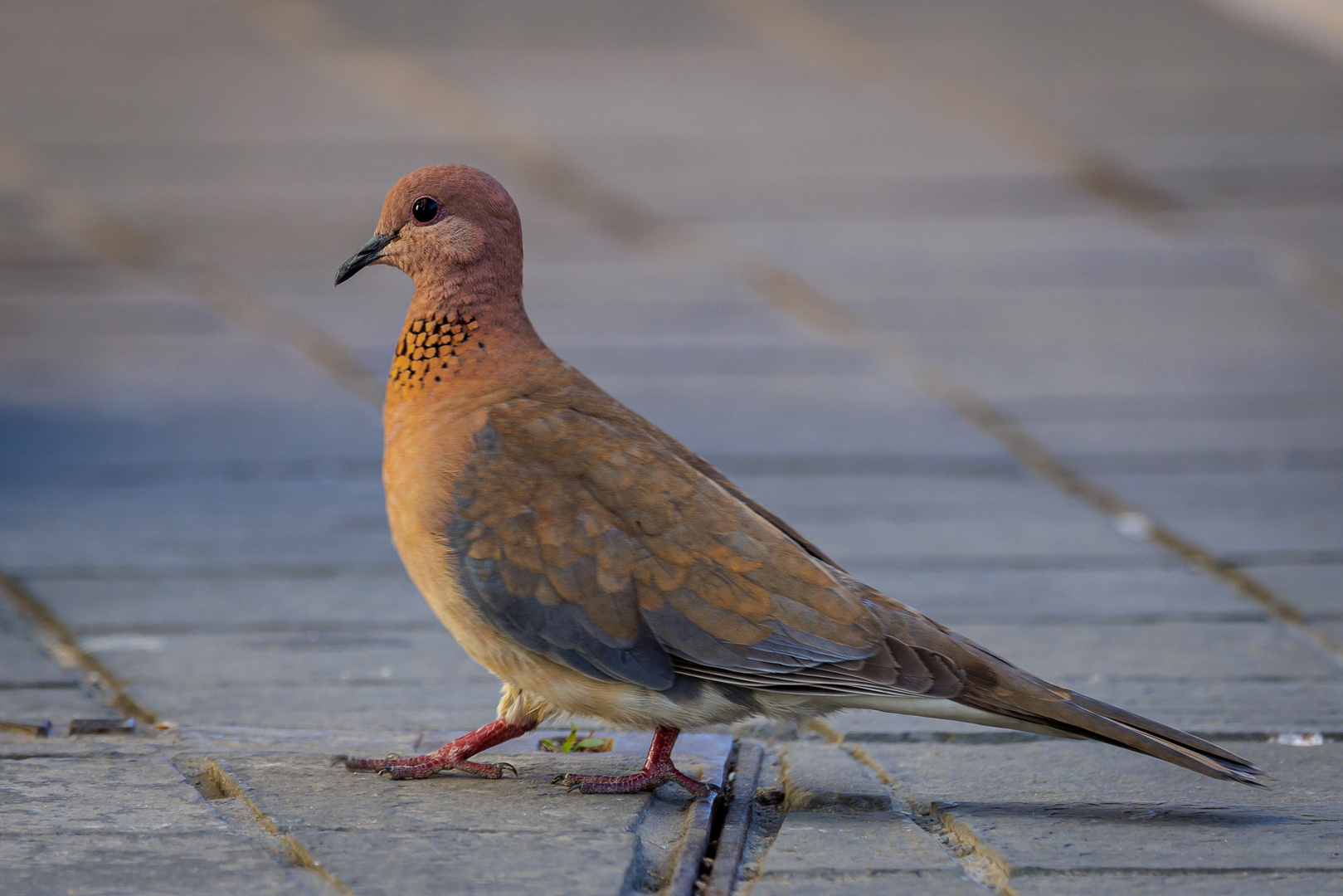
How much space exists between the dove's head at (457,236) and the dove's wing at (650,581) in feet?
1.21

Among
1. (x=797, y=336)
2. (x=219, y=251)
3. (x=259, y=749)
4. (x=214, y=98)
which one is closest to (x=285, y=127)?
(x=214, y=98)

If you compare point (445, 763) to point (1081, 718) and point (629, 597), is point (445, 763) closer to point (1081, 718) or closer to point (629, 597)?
point (629, 597)

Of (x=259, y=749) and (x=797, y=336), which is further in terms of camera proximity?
(x=797, y=336)

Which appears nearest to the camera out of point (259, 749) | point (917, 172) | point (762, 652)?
point (762, 652)

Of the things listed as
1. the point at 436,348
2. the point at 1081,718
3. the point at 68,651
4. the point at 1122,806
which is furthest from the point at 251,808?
the point at 1122,806

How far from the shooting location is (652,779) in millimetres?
3396

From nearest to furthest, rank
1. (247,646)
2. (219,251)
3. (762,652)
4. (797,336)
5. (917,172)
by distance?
(762,652) < (247,646) < (797,336) < (219,251) < (917,172)

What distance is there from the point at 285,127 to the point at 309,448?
6.83m

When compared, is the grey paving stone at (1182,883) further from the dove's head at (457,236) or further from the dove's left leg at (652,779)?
the dove's head at (457,236)

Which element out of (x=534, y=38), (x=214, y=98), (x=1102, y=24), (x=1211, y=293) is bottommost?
(x=1211, y=293)

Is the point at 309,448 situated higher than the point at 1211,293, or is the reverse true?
the point at 1211,293

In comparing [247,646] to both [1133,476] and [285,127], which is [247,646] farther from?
[285,127]

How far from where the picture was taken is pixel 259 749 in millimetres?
3621

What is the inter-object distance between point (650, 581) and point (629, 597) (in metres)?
0.05
